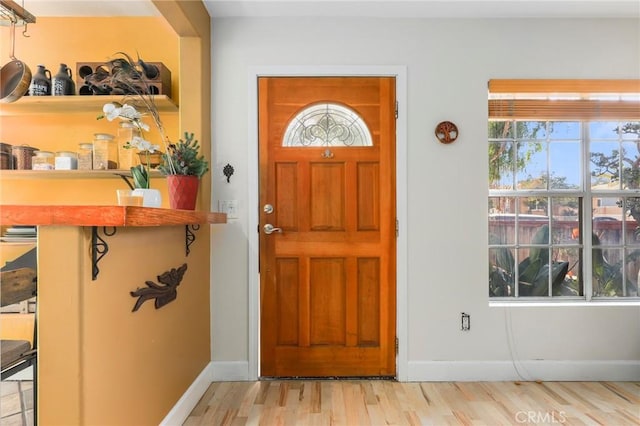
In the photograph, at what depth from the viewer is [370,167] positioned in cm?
261

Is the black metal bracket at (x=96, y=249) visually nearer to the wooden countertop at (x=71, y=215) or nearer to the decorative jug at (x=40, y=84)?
the wooden countertop at (x=71, y=215)

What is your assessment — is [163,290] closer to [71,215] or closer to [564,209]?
[71,215]

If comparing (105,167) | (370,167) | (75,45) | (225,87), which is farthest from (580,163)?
(75,45)

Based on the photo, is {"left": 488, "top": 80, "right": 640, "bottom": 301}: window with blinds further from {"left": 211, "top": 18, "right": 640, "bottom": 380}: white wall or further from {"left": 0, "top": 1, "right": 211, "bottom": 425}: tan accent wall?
{"left": 0, "top": 1, "right": 211, "bottom": 425}: tan accent wall

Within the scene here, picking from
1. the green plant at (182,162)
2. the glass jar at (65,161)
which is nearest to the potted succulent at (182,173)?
the green plant at (182,162)

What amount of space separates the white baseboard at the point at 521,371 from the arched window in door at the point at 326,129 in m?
1.59

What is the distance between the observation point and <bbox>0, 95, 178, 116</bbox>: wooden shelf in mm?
2473

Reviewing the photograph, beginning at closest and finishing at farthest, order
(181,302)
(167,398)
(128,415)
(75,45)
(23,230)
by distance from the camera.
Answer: (128,415), (167,398), (181,302), (23,230), (75,45)

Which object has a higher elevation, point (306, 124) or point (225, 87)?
point (225, 87)

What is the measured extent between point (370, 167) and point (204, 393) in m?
1.83

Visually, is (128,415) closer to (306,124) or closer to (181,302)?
(181,302)

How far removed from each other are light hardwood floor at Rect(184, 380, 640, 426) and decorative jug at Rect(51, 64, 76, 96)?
218 cm

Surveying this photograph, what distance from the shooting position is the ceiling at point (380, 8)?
7.93ft

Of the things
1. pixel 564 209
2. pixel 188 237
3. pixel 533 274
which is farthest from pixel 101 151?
pixel 564 209
